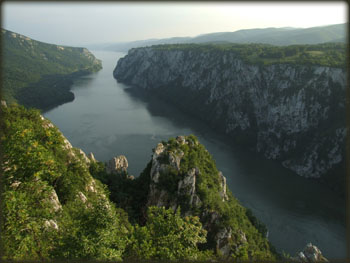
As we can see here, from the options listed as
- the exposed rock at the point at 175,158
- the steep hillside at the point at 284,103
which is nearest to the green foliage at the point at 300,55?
the steep hillside at the point at 284,103

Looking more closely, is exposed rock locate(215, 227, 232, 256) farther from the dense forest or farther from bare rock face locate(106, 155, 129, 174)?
bare rock face locate(106, 155, 129, 174)

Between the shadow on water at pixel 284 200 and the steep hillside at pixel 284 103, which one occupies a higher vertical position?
the steep hillside at pixel 284 103

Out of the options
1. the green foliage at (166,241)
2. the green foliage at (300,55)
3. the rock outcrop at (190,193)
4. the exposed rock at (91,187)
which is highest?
the green foliage at (300,55)

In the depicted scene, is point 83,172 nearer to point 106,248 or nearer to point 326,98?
point 106,248

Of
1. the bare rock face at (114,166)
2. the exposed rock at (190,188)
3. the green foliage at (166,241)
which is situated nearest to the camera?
the green foliage at (166,241)

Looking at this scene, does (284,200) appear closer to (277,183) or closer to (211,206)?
(277,183)

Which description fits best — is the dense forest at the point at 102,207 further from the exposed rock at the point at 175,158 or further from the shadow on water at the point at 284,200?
the shadow on water at the point at 284,200

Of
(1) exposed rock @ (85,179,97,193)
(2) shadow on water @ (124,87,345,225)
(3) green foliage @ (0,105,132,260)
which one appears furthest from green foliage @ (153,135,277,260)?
(3) green foliage @ (0,105,132,260)

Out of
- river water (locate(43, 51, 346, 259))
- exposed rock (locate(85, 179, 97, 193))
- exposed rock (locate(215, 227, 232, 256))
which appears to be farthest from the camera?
river water (locate(43, 51, 346, 259))
